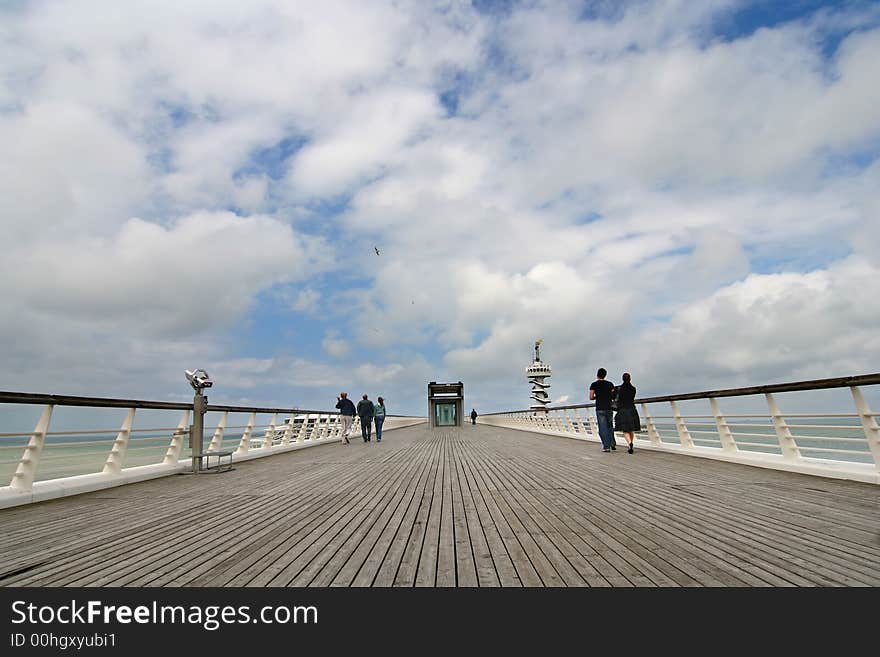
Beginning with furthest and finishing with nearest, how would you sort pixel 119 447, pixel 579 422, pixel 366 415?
pixel 366 415, pixel 579 422, pixel 119 447

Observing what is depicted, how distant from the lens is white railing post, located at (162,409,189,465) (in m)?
8.55

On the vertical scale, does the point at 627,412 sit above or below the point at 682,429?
above

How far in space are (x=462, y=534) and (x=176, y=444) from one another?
6886 mm

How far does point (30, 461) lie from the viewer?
564 cm

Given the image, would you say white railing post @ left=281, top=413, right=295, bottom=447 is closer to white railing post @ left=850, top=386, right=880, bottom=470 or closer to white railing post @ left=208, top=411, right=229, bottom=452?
white railing post @ left=208, top=411, right=229, bottom=452

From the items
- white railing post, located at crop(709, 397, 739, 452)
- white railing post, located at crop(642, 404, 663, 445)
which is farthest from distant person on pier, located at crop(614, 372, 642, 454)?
white railing post, located at crop(709, 397, 739, 452)

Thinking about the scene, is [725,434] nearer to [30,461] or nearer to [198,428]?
[198,428]

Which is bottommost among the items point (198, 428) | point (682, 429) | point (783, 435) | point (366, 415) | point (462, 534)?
point (462, 534)

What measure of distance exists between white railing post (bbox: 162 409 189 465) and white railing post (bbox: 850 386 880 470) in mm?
9631

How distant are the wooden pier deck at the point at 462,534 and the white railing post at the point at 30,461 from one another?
0.34 meters

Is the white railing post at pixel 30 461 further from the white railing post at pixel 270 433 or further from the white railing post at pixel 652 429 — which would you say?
the white railing post at pixel 652 429

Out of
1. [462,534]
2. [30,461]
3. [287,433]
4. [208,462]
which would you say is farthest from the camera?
[287,433]

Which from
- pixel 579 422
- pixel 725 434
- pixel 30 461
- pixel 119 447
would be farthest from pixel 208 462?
pixel 579 422

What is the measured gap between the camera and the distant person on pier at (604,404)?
36.8 ft
